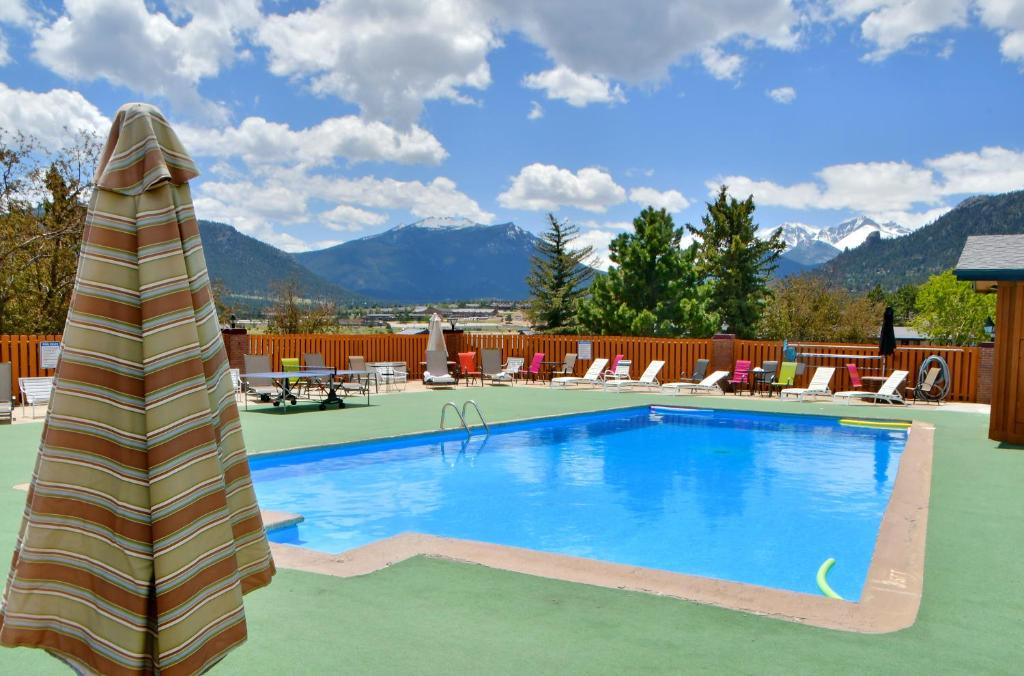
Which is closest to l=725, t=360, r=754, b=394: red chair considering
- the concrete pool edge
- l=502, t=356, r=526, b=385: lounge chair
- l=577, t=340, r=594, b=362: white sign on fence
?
l=577, t=340, r=594, b=362: white sign on fence

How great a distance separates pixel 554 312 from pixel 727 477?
117ft

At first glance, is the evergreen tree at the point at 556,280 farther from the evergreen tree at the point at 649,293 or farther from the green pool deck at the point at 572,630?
the green pool deck at the point at 572,630

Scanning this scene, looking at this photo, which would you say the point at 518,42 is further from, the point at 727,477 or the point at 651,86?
the point at 727,477

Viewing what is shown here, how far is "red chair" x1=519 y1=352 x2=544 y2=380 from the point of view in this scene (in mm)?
19125

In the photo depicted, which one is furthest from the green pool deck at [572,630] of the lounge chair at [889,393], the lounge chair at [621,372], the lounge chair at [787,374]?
the lounge chair at [621,372]

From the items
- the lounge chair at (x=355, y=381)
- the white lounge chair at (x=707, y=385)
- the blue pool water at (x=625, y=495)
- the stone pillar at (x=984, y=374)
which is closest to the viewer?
the blue pool water at (x=625, y=495)

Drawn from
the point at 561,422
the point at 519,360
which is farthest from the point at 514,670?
the point at 519,360

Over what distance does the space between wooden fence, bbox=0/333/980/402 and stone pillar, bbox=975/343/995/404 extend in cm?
10

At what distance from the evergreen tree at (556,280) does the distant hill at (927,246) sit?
79396 mm

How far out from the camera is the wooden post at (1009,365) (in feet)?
31.7

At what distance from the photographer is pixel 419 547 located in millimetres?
4707

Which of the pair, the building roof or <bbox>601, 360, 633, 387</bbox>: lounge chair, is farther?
<bbox>601, 360, 633, 387</bbox>: lounge chair

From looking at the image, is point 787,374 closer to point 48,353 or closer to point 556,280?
point 48,353

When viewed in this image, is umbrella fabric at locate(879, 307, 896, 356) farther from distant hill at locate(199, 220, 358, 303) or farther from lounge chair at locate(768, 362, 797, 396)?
distant hill at locate(199, 220, 358, 303)
